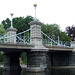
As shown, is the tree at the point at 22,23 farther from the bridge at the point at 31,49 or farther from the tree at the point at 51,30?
the bridge at the point at 31,49

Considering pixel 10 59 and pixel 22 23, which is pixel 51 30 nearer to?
pixel 22 23

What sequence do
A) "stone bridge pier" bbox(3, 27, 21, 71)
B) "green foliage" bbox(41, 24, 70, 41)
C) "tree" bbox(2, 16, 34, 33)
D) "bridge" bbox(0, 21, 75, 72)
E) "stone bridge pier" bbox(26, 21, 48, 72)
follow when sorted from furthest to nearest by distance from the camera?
"tree" bbox(2, 16, 34, 33), "green foliage" bbox(41, 24, 70, 41), "stone bridge pier" bbox(3, 27, 21, 71), "stone bridge pier" bbox(26, 21, 48, 72), "bridge" bbox(0, 21, 75, 72)

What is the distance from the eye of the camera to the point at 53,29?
4112 cm

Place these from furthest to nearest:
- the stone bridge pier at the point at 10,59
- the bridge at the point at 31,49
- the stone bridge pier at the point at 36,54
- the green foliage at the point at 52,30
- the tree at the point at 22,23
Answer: the tree at the point at 22,23 → the green foliage at the point at 52,30 → the stone bridge pier at the point at 10,59 → the stone bridge pier at the point at 36,54 → the bridge at the point at 31,49

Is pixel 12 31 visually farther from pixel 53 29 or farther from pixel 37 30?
pixel 53 29

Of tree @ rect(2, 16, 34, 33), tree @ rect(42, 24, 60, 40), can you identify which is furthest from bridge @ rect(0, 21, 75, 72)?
tree @ rect(2, 16, 34, 33)

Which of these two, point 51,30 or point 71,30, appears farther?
point 71,30

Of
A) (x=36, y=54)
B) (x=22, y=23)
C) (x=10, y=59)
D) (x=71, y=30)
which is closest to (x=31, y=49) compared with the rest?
(x=36, y=54)

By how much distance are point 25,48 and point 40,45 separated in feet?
6.90

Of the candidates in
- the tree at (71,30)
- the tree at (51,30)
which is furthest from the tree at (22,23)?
the tree at (71,30)

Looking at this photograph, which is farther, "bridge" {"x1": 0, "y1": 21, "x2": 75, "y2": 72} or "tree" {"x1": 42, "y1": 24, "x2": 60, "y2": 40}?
"tree" {"x1": 42, "y1": 24, "x2": 60, "y2": 40}

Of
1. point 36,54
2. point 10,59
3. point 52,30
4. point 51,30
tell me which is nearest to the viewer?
point 36,54

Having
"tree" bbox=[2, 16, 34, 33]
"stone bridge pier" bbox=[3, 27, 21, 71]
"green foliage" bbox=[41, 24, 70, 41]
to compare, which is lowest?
"stone bridge pier" bbox=[3, 27, 21, 71]

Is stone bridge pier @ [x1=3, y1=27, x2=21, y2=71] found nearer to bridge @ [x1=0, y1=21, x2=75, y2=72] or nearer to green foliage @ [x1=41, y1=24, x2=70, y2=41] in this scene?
bridge @ [x1=0, y1=21, x2=75, y2=72]
